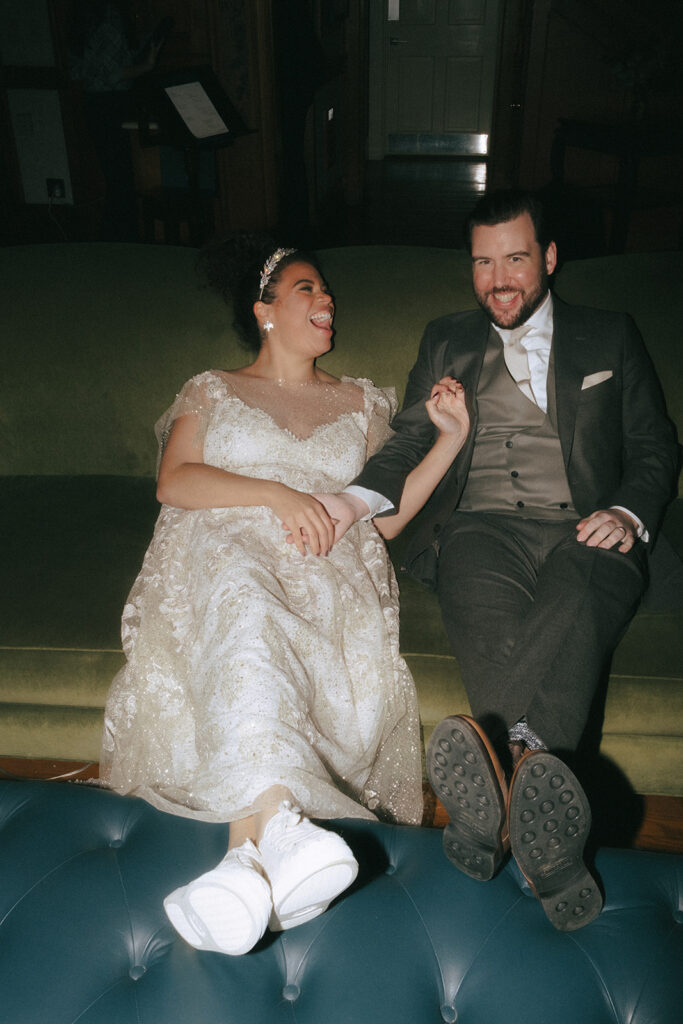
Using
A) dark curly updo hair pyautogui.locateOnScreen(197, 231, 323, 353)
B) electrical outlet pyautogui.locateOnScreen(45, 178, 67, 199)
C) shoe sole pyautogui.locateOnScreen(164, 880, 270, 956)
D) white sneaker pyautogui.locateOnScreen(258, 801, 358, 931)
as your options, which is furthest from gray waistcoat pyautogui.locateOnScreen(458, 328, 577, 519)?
electrical outlet pyautogui.locateOnScreen(45, 178, 67, 199)

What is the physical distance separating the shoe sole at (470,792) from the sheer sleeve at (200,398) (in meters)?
1.15

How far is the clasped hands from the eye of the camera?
176cm

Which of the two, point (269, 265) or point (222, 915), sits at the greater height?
point (269, 265)

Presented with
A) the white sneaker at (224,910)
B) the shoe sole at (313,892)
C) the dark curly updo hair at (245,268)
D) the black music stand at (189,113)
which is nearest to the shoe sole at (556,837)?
the shoe sole at (313,892)

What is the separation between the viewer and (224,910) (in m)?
1.01

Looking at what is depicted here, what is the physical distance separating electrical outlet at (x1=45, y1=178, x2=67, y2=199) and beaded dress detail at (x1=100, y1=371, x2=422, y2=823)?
5455 millimetres

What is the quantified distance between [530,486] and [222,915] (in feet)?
3.99

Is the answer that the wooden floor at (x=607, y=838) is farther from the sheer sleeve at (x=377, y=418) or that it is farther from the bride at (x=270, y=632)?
the sheer sleeve at (x=377, y=418)

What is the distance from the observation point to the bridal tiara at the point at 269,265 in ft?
7.01

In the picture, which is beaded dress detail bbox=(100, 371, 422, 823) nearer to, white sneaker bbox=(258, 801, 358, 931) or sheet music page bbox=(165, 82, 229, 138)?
white sneaker bbox=(258, 801, 358, 931)

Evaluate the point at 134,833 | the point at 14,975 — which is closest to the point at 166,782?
the point at 134,833

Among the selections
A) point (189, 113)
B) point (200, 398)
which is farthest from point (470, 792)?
point (189, 113)

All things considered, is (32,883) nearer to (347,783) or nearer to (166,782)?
(166,782)

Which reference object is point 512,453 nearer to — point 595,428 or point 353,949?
point 595,428
